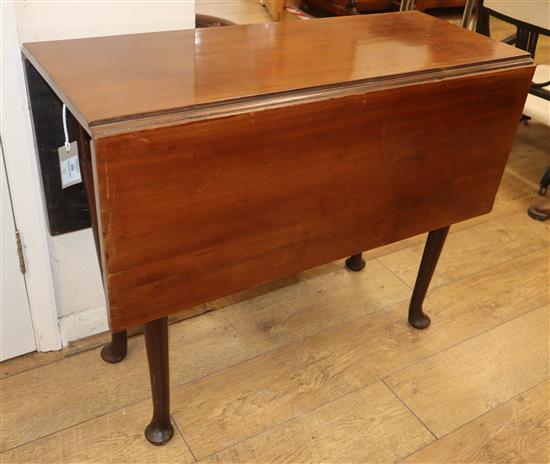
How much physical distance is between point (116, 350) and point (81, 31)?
0.77 m

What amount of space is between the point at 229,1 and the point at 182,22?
2.94m

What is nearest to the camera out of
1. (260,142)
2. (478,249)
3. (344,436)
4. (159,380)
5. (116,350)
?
(260,142)

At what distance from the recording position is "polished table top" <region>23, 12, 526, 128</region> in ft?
3.08

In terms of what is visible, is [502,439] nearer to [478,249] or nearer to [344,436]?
[344,436]

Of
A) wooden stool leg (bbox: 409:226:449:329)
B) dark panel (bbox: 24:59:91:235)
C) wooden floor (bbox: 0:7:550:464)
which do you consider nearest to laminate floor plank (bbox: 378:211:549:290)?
wooden floor (bbox: 0:7:550:464)

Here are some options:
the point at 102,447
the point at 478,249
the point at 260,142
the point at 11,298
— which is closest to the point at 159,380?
the point at 102,447

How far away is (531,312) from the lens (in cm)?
183

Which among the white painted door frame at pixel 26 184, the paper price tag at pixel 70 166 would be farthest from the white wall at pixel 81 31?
the paper price tag at pixel 70 166

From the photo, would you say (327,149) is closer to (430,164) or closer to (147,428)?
(430,164)

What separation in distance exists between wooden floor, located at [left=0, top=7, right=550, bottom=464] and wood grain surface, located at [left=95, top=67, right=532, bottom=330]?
0.43 meters

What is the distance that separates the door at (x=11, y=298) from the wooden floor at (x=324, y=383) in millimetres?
48

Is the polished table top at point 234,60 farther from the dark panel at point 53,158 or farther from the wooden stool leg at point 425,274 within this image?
the wooden stool leg at point 425,274

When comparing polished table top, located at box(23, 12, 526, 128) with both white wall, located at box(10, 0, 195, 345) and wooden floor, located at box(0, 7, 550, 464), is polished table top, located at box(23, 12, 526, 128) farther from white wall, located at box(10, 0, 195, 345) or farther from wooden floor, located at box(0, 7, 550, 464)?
wooden floor, located at box(0, 7, 550, 464)

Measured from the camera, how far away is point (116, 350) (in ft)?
4.99
